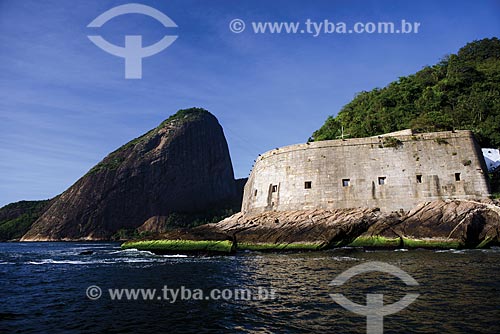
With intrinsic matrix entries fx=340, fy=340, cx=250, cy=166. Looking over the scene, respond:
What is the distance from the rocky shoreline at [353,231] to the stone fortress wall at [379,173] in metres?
1.34

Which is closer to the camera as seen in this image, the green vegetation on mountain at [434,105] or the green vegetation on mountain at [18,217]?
the green vegetation on mountain at [434,105]

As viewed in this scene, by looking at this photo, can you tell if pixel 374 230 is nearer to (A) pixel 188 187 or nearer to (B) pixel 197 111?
(A) pixel 188 187

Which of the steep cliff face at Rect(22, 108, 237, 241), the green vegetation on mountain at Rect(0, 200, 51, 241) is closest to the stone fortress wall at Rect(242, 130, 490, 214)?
the steep cliff face at Rect(22, 108, 237, 241)

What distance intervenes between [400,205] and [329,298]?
18919 mm

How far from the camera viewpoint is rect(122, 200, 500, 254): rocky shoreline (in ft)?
73.2

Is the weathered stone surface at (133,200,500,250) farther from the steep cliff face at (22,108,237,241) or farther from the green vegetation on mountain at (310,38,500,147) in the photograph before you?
the steep cliff face at (22,108,237,241)

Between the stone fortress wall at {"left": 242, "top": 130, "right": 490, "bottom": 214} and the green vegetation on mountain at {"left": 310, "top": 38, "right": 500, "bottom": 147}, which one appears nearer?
the stone fortress wall at {"left": 242, "top": 130, "right": 490, "bottom": 214}

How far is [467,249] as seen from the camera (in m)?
22.0

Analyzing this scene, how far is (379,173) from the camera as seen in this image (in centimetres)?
2820

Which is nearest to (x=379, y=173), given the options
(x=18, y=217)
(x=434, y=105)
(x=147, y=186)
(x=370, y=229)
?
(x=370, y=229)

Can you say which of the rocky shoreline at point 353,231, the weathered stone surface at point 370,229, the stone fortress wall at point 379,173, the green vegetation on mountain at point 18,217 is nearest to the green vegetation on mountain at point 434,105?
the stone fortress wall at point 379,173

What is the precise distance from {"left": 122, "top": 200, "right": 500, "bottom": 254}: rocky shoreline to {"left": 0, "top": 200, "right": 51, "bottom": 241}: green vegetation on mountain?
277ft

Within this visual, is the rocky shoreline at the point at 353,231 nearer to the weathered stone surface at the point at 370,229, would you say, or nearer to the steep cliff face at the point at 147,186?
the weathered stone surface at the point at 370,229

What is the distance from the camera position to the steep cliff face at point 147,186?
8562 centimetres
